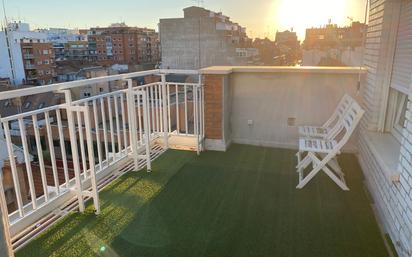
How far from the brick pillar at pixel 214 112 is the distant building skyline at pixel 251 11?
247 centimetres

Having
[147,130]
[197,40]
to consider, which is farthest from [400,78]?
[197,40]

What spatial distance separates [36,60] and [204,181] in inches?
1582

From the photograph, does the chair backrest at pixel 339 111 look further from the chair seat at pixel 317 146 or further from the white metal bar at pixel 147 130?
the white metal bar at pixel 147 130

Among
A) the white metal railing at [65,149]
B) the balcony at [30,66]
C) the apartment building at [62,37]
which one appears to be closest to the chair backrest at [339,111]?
the white metal railing at [65,149]

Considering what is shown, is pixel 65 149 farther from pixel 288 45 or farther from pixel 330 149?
pixel 288 45

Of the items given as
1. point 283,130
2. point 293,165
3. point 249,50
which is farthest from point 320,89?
point 249,50

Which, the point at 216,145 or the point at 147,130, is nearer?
the point at 147,130

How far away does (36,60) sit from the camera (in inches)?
1443

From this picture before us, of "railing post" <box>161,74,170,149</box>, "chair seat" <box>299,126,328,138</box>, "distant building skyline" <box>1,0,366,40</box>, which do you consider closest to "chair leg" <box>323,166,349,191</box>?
"chair seat" <box>299,126,328,138</box>

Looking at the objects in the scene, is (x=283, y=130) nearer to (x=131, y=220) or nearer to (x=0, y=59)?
(x=131, y=220)

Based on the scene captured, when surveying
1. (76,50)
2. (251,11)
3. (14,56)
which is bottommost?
(14,56)

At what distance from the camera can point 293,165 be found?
4020 mm

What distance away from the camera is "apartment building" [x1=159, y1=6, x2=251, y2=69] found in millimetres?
25344

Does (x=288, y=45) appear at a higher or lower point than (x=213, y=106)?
higher
